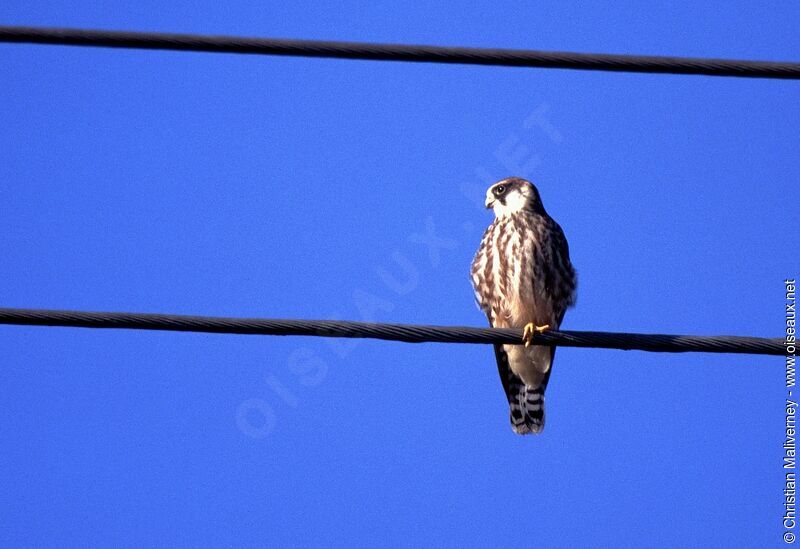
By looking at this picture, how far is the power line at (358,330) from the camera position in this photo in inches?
160

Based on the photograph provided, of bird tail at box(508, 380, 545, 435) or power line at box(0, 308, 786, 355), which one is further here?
bird tail at box(508, 380, 545, 435)

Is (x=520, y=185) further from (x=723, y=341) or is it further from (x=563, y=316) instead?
(x=723, y=341)

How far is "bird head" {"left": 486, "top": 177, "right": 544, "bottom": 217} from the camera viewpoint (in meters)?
7.70

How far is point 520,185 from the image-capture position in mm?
7934

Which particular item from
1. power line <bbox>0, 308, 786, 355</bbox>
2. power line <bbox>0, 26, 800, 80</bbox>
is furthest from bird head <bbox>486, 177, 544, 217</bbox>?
power line <bbox>0, 26, 800, 80</bbox>

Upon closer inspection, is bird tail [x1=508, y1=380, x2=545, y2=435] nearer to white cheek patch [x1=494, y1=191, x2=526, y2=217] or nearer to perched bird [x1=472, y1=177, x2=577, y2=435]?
perched bird [x1=472, y1=177, x2=577, y2=435]

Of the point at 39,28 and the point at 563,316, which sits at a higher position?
the point at 563,316

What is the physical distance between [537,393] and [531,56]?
4.05 m

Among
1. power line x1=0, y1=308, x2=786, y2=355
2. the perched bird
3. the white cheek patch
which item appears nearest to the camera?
power line x1=0, y1=308, x2=786, y2=355

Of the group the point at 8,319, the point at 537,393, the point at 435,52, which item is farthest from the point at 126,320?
the point at 537,393

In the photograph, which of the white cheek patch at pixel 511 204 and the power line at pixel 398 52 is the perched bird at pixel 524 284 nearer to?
the white cheek patch at pixel 511 204

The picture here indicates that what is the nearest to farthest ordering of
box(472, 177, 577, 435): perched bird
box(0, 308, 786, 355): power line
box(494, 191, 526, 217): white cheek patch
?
box(0, 308, 786, 355): power line
box(472, 177, 577, 435): perched bird
box(494, 191, 526, 217): white cheek patch

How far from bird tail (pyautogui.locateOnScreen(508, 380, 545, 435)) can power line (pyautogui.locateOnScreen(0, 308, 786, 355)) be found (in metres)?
3.21

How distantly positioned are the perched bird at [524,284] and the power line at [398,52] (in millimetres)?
3000
